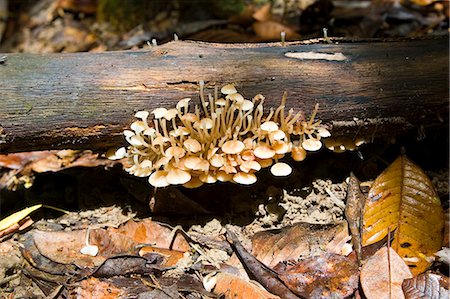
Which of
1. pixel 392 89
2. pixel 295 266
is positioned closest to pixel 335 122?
pixel 392 89

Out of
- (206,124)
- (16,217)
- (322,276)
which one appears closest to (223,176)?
(206,124)

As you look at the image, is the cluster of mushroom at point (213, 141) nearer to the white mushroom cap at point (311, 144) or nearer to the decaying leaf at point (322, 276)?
the white mushroom cap at point (311, 144)

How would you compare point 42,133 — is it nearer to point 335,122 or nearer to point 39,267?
point 39,267

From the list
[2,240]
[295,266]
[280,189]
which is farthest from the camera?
[280,189]

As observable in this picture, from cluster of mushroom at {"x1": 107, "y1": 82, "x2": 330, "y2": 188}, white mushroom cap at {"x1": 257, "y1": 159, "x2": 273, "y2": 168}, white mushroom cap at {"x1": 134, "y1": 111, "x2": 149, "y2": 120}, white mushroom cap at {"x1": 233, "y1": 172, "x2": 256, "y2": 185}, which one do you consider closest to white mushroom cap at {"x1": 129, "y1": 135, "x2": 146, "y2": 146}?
cluster of mushroom at {"x1": 107, "y1": 82, "x2": 330, "y2": 188}

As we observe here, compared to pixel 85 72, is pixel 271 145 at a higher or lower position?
lower

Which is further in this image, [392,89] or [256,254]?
[392,89]
